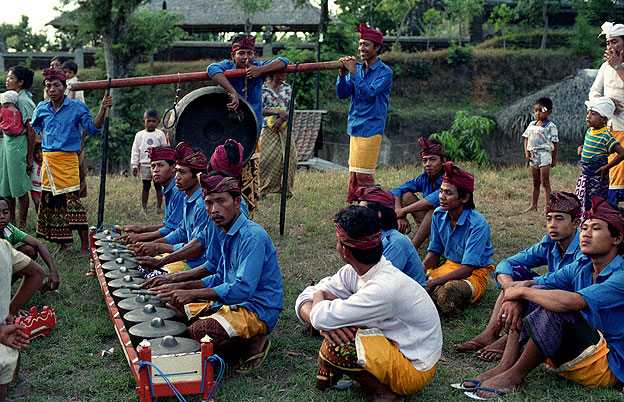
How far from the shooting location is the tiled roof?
13977mm

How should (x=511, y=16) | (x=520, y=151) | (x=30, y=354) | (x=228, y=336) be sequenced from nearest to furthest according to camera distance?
(x=228, y=336), (x=30, y=354), (x=520, y=151), (x=511, y=16)

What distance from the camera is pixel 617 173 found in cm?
606

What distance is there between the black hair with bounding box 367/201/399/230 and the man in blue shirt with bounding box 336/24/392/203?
89.0 inches

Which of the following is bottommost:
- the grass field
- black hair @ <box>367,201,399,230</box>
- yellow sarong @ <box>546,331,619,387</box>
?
the grass field

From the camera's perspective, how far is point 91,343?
4.55 metres

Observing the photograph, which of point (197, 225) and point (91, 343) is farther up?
point (197, 225)

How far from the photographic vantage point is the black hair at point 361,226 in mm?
3318

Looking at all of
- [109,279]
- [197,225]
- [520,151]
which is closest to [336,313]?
[197,225]

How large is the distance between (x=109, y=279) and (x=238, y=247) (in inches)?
53.8

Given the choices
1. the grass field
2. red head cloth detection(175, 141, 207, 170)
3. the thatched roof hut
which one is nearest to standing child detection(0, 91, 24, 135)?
the grass field

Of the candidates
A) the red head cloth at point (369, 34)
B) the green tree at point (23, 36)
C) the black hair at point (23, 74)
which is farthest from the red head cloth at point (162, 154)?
the green tree at point (23, 36)

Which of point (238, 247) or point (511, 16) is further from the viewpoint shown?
point (511, 16)

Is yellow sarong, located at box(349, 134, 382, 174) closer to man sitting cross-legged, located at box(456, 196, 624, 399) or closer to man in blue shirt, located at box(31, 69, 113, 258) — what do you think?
man in blue shirt, located at box(31, 69, 113, 258)

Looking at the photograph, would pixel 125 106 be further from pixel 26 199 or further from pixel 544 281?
pixel 544 281
